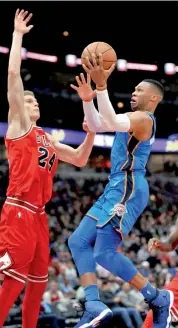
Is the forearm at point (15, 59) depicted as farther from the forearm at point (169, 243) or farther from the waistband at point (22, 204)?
the forearm at point (169, 243)

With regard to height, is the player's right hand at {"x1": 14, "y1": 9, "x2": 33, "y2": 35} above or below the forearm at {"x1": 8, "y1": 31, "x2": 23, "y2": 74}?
above

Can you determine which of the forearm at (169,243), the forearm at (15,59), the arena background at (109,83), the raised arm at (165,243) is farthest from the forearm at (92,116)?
the arena background at (109,83)

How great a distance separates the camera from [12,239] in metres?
5.37

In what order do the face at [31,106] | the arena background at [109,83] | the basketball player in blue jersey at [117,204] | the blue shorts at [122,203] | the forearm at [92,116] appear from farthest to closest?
the arena background at [109,83], the face at [31,106], the blue shorts at [122,203], the forearm at [92,116], the basketball player in blue jersey at [117,204]

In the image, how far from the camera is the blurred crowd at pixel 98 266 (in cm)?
1130

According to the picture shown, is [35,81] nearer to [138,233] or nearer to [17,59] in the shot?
[138,233]

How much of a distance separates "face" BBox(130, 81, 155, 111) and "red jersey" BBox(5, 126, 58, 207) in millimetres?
1116

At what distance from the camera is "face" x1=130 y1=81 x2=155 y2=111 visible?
20.1 feet

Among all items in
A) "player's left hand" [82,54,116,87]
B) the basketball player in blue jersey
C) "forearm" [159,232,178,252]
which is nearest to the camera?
"player's left hand" [82,54,116,87]

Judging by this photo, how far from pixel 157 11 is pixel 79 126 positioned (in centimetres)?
642

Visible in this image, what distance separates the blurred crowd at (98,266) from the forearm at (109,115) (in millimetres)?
2105

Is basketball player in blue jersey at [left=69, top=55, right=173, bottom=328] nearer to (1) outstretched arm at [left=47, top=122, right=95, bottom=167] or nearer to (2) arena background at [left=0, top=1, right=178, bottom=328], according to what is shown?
(1) outstretched arm at [left=47, top=122, right=95, bottom=167]

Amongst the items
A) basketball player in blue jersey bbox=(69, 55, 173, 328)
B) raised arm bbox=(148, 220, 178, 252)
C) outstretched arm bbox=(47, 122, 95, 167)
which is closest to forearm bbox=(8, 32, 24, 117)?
basketball player in blue jersey bbox=(69, 55, 173, 328)

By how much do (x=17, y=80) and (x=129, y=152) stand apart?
4.43ft
